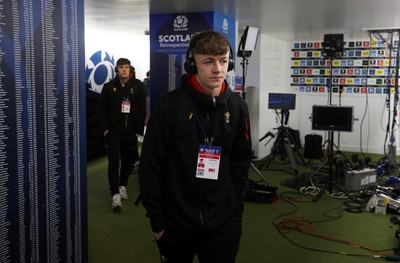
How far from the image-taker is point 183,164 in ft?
5.41

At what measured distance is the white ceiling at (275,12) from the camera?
4.35 m

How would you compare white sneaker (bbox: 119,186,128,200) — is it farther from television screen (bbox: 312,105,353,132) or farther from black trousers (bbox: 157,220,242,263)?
black trousers (bbox: 157,220,242,263)

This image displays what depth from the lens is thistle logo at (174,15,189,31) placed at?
5.00m

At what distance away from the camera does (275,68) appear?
302 inches

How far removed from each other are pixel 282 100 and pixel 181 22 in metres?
2.24

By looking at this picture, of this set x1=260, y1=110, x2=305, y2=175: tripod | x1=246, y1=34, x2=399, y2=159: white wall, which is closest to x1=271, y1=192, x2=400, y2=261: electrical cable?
x1=260, y1=110, x2=305, y2=175: tripod

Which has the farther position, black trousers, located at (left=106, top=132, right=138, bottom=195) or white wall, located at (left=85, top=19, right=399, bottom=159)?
white wall, located at (left=85, top=19, right=399, bottom=159)

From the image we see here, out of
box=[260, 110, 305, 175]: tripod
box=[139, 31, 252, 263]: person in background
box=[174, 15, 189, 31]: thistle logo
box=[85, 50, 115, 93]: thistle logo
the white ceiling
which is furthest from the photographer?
box=[85, 50, 115, 93]: thistle logo

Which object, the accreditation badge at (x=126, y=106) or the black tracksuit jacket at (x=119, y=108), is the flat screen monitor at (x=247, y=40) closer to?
the black tracksuit jacket at (x=119, y=108)

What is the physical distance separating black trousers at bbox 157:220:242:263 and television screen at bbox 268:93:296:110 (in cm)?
484

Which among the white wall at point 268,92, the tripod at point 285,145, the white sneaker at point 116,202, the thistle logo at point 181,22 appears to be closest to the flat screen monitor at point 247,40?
the thistle logo at point 181,22

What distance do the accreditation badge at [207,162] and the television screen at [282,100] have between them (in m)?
4.82

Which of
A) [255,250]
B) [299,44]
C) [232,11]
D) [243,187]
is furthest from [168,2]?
[299,44]

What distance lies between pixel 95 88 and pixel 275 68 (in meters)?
3.55
